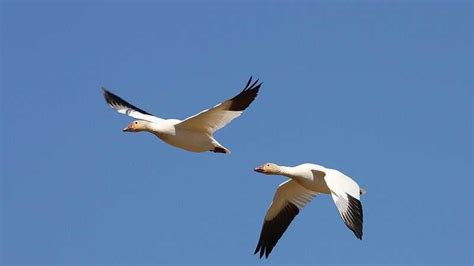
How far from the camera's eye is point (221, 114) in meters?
18.0

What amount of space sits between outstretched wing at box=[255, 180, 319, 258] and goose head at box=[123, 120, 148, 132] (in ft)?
7.83

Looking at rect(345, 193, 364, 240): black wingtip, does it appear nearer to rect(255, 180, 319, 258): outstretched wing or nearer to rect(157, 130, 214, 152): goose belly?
rect(255, 180, 319, 258): outstretched wing

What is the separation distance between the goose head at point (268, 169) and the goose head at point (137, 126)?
6.34 feet

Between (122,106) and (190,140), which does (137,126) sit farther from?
(122,106)

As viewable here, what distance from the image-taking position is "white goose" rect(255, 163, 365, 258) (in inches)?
660

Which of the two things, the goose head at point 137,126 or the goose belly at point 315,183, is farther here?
the goose head at point 137,126

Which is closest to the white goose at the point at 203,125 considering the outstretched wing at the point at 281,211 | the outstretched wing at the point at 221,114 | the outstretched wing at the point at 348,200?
the outstretched wing at the point at 221,114

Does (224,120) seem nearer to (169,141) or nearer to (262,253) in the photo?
(169,141)

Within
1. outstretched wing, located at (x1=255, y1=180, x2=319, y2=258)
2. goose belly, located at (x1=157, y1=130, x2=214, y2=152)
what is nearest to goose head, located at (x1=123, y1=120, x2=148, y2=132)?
goose belly, located at (x1=157, y1=130, x2=214, y2=152)

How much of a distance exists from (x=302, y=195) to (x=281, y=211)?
1.52 ft

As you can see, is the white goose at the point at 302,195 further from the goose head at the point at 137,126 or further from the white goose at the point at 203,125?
the goose head at the point at 137,126

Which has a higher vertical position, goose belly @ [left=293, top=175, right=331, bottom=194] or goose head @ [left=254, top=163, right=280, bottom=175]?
goose head @ [left=254, top=163, right=280, bottom=175]

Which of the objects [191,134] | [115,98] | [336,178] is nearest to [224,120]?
[191,134]

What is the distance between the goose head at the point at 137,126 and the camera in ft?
62.0
